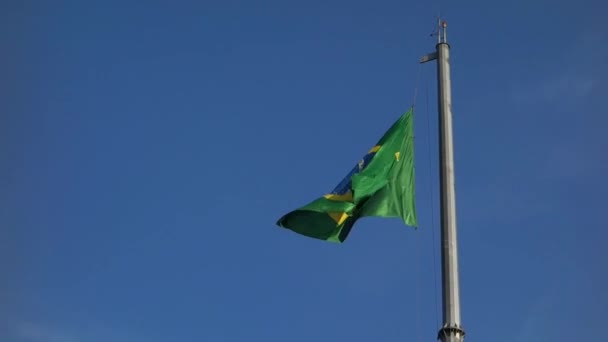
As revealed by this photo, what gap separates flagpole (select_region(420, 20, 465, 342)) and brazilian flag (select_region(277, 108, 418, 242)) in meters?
1.57

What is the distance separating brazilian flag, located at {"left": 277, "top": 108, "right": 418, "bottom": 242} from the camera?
2331cm

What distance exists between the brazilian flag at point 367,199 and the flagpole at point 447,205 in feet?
5.16

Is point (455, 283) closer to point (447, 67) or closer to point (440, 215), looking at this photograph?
point (440, 215)

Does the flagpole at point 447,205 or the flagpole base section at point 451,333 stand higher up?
the flagpole at point 447,205

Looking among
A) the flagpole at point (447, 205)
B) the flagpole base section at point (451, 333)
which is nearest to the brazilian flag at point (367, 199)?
the flagpole at point (447, 205)

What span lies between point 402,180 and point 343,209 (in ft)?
5.02

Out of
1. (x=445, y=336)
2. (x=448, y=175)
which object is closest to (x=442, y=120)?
(x=448, y=175)

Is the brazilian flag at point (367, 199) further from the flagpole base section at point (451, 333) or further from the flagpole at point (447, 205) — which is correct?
the flagpole base section at point (451, 333)

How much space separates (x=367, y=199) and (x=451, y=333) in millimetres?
4886

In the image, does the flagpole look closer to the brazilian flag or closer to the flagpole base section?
the flagpole base section

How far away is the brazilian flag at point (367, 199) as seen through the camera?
76.5 ft

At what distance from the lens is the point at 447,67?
23.8 meters

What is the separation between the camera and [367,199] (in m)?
23.6

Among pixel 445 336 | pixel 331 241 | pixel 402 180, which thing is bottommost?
pixel 445 336
